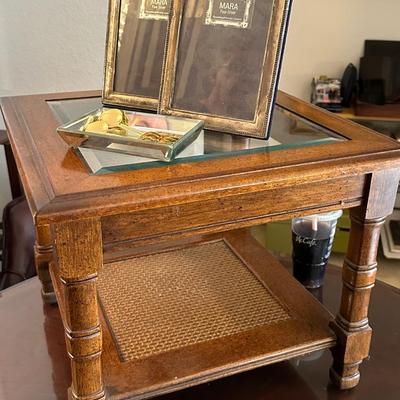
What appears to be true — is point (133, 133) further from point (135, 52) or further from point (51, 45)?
point (51, 45)

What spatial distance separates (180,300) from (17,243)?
55 cm

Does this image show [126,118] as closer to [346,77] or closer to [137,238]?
[137,238]

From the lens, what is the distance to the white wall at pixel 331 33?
7.02ft

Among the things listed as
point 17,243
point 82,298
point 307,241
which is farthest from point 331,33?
point 82,298

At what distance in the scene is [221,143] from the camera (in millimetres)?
803

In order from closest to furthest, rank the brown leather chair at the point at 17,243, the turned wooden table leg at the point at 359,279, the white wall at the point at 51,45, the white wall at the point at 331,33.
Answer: the turned wooden table leg at the point at 359,279 < the brown leather chair at the point at 17,243 < the white wall at the point at 51,45 < the white wall at the point at 331,33

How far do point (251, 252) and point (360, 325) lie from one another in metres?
0.33

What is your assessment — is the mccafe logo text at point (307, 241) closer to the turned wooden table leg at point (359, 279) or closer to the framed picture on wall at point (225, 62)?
the turned wooden table leg at point (359, 279)

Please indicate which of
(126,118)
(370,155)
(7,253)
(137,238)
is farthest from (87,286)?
(7,253)

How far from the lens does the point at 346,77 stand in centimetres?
213

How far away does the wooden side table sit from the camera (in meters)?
0.65

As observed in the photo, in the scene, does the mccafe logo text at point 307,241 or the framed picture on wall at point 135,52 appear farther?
the mccafe logo text at point 307,241

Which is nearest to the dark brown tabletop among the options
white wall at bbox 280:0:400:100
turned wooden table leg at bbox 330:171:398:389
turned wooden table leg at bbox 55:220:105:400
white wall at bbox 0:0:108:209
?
turned wooden table leg at bbox 330:171:398:389

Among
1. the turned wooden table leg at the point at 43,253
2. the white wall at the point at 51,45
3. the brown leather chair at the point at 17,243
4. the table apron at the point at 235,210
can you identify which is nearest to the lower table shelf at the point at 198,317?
the turned wooden table leg at the point at 43,253
